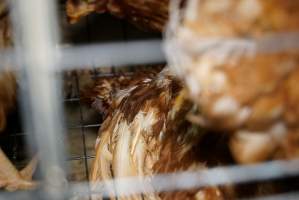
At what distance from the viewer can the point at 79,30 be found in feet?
6.80

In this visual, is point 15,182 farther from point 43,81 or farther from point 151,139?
point 43,81

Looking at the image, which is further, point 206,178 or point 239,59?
point 206,178

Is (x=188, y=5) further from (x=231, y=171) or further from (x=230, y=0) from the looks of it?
(x=231, y=171)

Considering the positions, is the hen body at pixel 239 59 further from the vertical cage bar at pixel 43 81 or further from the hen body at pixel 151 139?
the hen body at pixel 151 139

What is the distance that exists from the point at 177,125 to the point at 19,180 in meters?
0.49

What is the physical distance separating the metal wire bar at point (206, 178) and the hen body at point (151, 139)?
0.04 ft

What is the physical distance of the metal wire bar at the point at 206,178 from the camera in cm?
75

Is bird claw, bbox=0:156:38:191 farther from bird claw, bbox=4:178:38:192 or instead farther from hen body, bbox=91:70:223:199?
hen body, bbox=91:70:223:199

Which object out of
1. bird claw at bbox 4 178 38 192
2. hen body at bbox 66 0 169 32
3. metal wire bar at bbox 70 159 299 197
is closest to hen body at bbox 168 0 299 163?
metal wire bar at bbox 70 159 299 197

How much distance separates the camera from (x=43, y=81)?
20.1 inches

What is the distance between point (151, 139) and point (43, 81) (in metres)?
0.55

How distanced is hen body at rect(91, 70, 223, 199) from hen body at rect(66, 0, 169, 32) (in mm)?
198

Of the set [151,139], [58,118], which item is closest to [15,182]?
[151,139]

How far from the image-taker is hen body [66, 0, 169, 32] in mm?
1251
